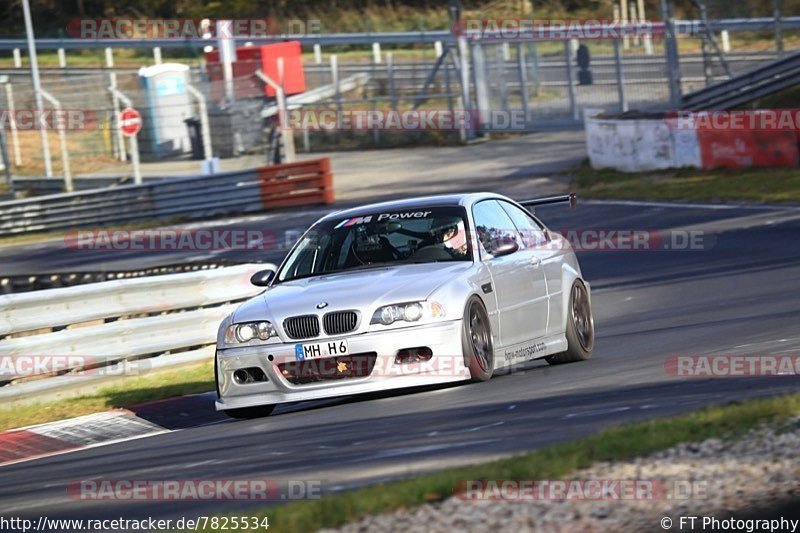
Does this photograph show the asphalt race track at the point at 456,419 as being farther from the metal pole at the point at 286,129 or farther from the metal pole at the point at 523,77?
the metal pole at the point at 523,77

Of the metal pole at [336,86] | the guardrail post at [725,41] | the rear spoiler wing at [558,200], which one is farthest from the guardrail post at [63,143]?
the rear spoiler wing at [558,200]

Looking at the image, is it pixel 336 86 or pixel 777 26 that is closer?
pixel 777 26

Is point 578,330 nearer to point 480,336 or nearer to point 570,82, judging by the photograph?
point 480,336

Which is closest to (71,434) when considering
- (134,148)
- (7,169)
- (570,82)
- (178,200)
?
(178,200)

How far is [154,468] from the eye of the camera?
8453 mm

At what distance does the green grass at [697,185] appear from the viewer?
2323cm

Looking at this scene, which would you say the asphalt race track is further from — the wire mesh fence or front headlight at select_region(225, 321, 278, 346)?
the wire mesh fence

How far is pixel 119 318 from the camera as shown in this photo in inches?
546

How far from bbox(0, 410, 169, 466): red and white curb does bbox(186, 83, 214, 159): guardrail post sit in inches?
808

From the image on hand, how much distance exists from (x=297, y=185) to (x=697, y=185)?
28.6ft

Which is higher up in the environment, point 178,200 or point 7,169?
point 7,169

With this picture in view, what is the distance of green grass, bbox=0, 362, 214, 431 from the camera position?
11812 millimetres

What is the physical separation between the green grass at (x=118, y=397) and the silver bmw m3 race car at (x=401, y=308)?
1.84 meters

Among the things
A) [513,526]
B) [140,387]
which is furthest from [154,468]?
[140,387]
